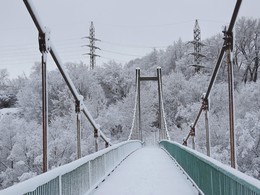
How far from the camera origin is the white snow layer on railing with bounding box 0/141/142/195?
336 cm

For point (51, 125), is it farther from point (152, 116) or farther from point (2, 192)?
point (2, 192)

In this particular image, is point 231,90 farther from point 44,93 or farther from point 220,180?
point 44,93

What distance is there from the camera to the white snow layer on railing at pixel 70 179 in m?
3.36

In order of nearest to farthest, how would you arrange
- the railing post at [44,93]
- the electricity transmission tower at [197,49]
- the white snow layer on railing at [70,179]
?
the white snow layer on railing at [70,179]
the railing post at [44,93]
the electricity transmission tower at [197,49]

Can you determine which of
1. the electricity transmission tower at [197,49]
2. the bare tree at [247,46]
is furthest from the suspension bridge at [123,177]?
the electricity transmission tower at [197,49]

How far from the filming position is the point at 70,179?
5332 mm

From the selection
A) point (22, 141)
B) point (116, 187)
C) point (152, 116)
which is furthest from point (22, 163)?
point (116, 187)

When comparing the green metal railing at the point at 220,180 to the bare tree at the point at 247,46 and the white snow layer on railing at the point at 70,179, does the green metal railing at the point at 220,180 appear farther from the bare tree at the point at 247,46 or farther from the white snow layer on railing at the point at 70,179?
the bare tree at the point at 247,46

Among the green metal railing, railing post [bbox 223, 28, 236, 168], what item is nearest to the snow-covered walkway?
the green metal railing

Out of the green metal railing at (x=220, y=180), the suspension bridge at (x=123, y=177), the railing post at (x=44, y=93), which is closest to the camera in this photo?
the green metal railing at (x=220, y=180)

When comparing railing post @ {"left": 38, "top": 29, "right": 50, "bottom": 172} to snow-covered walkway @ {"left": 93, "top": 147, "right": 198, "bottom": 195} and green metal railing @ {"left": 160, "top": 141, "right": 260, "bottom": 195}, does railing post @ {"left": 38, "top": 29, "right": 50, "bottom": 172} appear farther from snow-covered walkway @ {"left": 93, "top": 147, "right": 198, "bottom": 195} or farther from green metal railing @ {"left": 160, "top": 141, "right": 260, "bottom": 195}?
green metal railing @ {"left": 160, "top": 141, "right": 260, "bottom": 195}

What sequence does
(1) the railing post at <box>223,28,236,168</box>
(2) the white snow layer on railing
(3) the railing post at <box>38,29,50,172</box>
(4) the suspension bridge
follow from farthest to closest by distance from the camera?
(1) the railing post at <box>223,28,236,168</box>
(3) the railing post at <box>38,29,50,172</box>
(4) the suspension bridge
(2) the white snow layer on railing

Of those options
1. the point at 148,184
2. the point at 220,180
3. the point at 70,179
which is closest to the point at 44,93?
the point at 70,179

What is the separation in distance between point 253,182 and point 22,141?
36819mm
